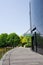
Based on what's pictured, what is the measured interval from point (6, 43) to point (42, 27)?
291ft

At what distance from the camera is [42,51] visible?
120ft

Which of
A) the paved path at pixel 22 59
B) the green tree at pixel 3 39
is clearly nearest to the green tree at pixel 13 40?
the green tree at pixel 3 39

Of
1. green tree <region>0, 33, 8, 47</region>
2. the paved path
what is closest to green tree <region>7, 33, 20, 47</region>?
green tree <region>0, 33, 8, 47</region>

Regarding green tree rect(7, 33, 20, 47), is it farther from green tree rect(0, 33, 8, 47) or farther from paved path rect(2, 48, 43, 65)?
paved path rect(2, 48, 43, 65)

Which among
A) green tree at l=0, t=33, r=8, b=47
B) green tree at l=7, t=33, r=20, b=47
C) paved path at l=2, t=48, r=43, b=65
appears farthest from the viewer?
green tree at l=0, t=33, r=8, b=47

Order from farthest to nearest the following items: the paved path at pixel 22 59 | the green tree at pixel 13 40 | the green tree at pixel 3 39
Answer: the green tree at pixel 3 39 → the green tree at pixel 13 40 → the paved path at pixel 22 59

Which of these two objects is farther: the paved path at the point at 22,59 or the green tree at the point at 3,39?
the green tree at the point at 3,39

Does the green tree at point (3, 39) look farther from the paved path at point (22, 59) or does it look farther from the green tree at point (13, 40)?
the paved path at point (22, 59)

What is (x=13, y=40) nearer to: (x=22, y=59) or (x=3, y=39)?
(x=3, y=39)

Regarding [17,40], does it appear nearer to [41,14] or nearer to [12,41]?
[12,41]

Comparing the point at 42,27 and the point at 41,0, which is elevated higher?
the point at 41,0

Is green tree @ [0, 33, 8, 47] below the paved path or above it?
above

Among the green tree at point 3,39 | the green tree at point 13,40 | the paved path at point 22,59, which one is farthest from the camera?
the green tree at point 3,39

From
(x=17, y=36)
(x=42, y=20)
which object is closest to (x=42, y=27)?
(x=42, y=20)
